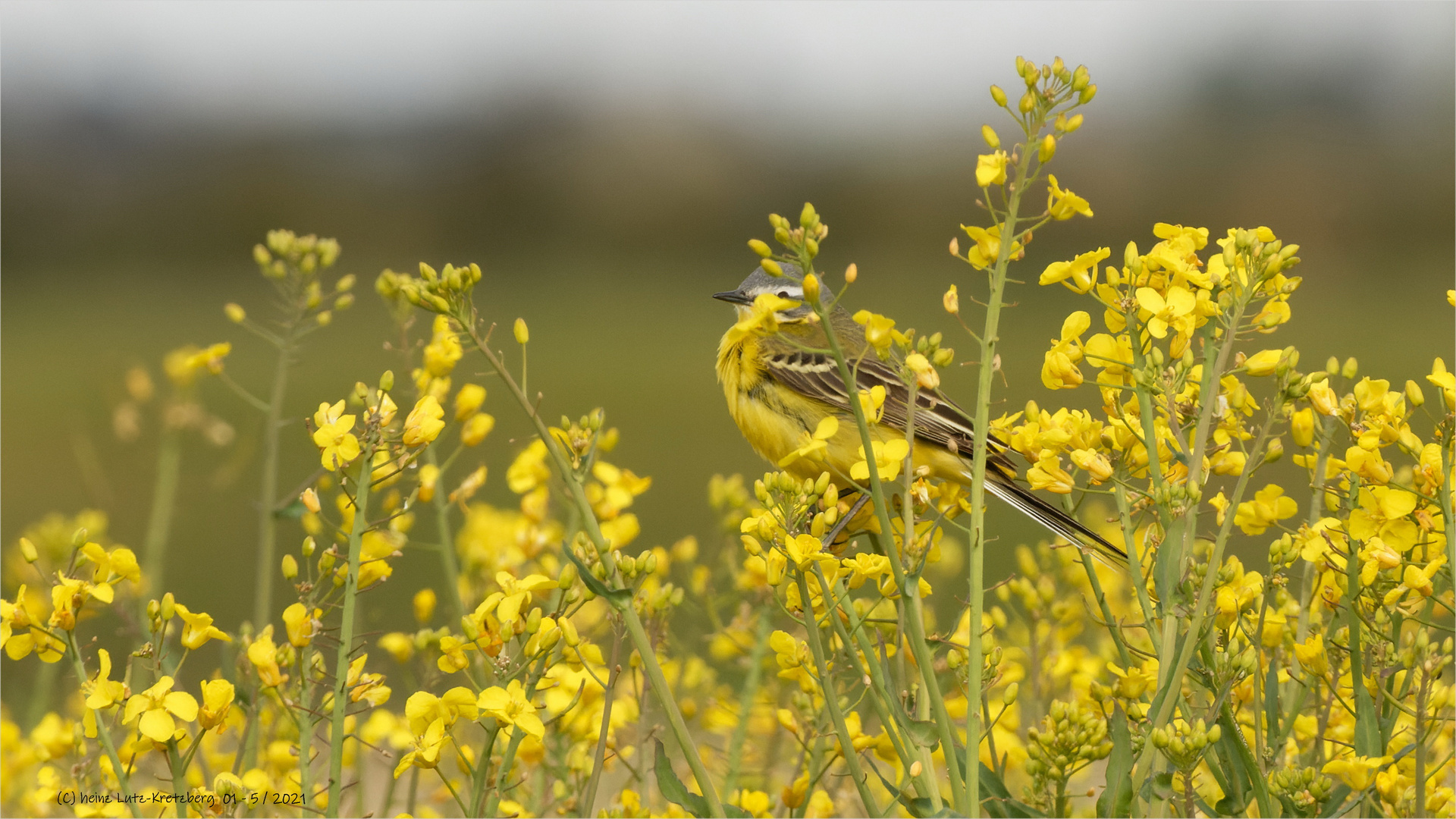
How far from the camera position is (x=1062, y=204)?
1947 millimetres

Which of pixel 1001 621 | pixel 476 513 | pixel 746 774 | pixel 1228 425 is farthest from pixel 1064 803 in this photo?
pixel 476 513

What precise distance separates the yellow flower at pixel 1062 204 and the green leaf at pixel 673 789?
3.48 ft

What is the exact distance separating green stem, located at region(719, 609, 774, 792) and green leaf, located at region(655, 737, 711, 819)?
835 millimetres

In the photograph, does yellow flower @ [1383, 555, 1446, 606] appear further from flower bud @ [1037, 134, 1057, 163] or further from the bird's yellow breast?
the bird's yellow breast

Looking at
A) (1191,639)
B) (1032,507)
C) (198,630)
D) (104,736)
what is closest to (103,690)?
(104,736)

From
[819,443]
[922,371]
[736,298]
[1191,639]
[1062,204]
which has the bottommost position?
[1191,639]

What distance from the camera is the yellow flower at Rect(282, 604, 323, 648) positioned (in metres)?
2.09

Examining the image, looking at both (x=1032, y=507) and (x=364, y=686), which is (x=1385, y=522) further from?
(x=364, y=686)

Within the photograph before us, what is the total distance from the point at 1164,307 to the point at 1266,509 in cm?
55

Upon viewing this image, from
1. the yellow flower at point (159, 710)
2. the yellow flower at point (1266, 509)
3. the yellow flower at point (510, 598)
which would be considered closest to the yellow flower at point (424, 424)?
the yellow flower at point (510, 598)

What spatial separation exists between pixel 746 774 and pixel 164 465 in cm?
221

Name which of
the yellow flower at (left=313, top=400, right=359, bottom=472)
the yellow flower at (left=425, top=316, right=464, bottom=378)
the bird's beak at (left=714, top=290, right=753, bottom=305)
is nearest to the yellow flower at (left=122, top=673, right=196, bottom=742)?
the yellow flower at (left=313, top=400, right=359, bottom=472)

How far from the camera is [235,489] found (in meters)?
13.9

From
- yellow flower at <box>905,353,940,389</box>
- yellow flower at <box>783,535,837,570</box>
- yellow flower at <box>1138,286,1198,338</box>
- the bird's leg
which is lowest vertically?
yellow flower at <box>783,535,837,570</box>
